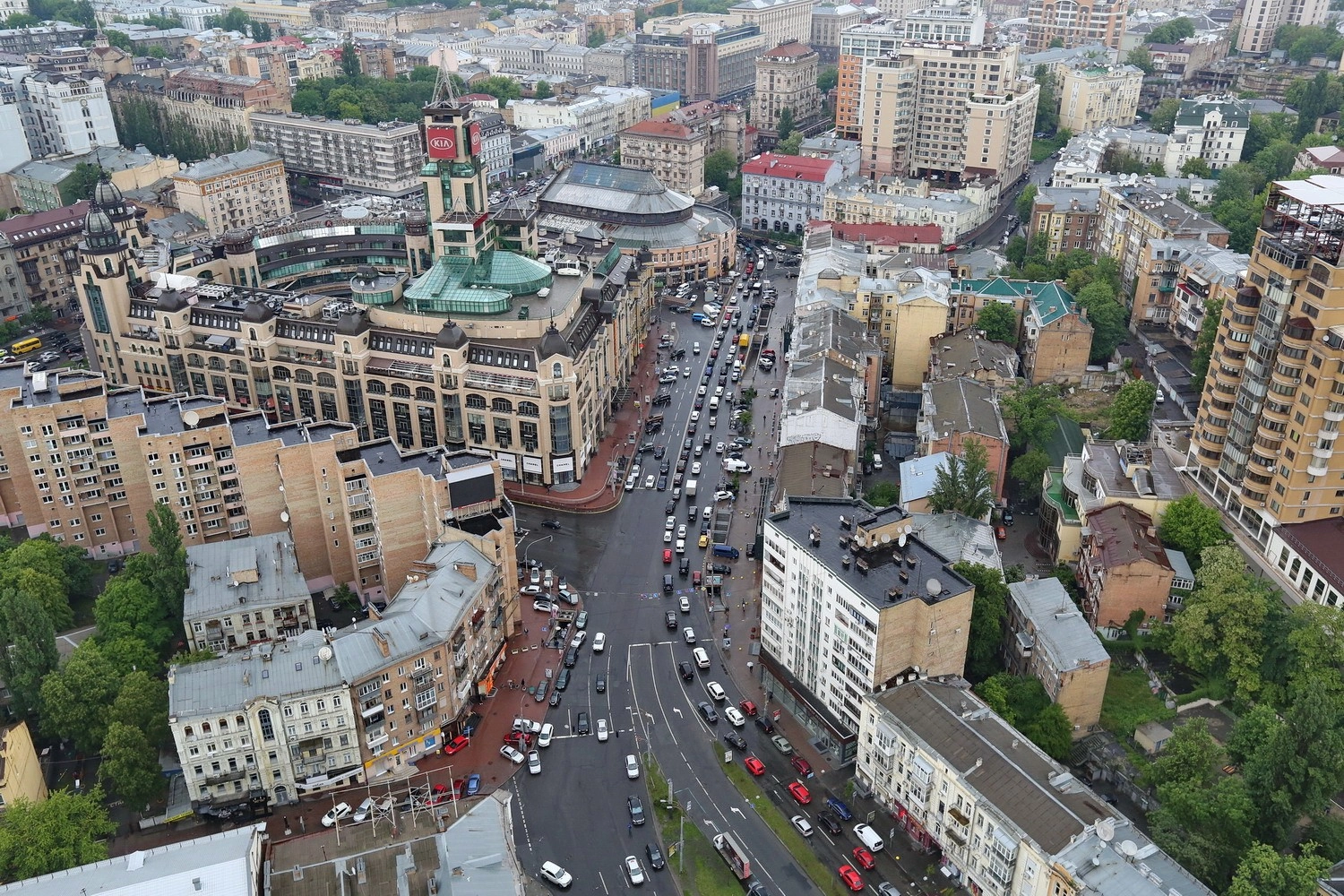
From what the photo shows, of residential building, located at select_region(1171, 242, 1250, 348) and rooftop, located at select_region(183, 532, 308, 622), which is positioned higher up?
residential building, located at select_region(1171, 242, 1250, 348)

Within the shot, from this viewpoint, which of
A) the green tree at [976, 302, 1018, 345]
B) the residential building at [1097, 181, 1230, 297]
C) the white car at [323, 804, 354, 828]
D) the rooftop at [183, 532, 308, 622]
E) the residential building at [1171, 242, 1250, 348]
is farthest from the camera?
the residential building at [1097, 181, 1230, 297]

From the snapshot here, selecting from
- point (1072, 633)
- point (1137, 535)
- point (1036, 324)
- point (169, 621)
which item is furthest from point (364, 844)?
point (1036, 324)

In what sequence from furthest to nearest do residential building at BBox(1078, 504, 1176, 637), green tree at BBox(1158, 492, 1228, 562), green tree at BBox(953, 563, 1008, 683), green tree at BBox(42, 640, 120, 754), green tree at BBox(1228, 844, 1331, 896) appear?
green tree at BBox(1158, 492, 1228, 562) < residential building at BBox(1078, 504, 1176, 637) < green tree at BBox(953, 563, 1008, 683) < green tree at BBox(42, 640, 120, 754) < green tree at BBox(1228, 844, 1331, 896)

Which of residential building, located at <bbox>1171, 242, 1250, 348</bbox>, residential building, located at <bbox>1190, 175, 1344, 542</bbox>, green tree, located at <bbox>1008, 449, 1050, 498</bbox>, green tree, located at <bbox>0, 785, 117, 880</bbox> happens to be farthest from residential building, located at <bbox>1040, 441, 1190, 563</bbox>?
green tree, located at <bbox>0, 785, 117, 880</bbox>

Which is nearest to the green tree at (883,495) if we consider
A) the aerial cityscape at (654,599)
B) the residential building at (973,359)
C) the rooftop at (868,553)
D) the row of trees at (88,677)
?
the aerial cityscape at (654,599)

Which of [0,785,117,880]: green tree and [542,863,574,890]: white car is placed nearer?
[0,785,117,880]: green tree

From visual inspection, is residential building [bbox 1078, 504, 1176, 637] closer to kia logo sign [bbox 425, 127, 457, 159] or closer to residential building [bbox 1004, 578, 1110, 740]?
residential building [bbox 1004, 578, 1110, 740]

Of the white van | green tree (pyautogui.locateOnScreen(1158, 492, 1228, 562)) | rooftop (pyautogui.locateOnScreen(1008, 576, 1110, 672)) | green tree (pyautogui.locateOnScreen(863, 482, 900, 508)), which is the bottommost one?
the white van

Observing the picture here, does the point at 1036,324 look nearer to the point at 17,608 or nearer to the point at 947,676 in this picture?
the point at 947,676
